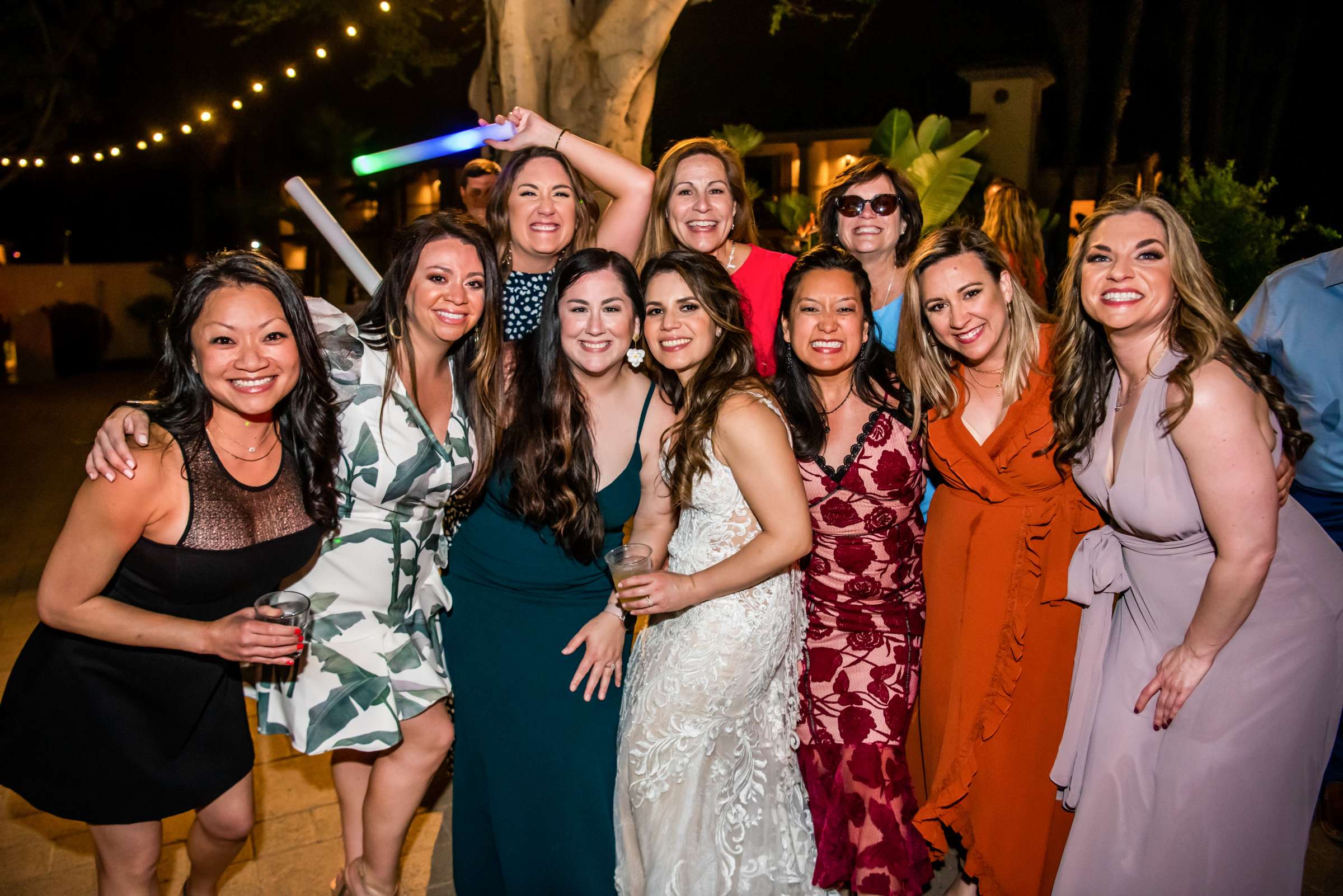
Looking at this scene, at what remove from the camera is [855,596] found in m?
3.13

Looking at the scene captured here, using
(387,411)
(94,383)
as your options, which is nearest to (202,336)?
(387,411)

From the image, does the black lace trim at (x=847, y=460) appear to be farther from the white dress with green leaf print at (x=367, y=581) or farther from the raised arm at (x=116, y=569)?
the raised arm at (x=116, y=569)

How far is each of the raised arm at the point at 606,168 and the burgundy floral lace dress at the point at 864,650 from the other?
158cm

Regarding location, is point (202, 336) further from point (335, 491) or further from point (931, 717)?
point (931, 717)

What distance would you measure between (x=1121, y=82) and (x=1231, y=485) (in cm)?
1615

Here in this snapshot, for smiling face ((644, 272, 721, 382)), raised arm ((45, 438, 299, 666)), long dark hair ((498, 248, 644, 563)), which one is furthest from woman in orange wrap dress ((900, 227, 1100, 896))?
raised arm ((45, 438, 299, 666))

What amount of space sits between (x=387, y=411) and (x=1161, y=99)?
21.3 meters

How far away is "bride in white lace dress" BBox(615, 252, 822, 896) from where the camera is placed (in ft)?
8.98

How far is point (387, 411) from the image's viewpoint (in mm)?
2834

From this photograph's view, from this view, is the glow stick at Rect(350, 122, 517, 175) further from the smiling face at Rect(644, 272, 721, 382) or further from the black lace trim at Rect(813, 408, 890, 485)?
the black lace trim at Rect(813, 408, 890, 485)

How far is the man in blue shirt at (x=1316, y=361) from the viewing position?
3295 mm

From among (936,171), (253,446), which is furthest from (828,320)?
(936,171)

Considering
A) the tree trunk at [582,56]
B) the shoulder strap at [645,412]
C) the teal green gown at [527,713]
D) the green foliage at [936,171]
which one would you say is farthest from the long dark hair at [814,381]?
the green foliage at [936,171]

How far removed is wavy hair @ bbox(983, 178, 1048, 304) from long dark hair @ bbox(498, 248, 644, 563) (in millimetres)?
3439
